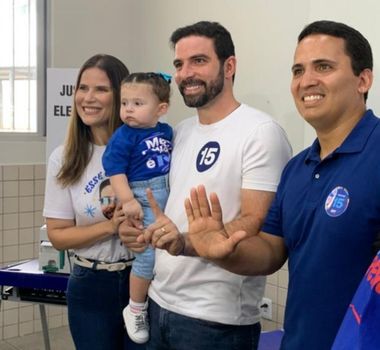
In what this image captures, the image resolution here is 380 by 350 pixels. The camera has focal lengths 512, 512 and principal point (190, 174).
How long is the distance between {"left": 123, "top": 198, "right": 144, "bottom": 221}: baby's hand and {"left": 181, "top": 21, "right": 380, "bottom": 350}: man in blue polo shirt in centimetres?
39

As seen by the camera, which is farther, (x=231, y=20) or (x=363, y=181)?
(x=231, y=20)

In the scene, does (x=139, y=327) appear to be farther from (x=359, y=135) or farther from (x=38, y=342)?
(x=38, y=342)

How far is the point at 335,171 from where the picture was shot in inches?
→ 49.5

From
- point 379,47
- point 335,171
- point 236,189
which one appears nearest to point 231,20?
point 379,47

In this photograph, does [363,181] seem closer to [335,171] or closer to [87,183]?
[335,171]

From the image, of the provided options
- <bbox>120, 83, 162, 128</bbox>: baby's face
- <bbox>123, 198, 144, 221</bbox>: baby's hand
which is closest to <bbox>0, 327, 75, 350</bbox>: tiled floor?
<bbox>123, 198, 144, 221</bbox>: baby's hand

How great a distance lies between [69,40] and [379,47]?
95.1 inches

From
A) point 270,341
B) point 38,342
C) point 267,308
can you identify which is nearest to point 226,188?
point 270,341

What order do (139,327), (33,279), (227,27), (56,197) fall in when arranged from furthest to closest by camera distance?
(227,27)
(33,279)
(56,197)
(139,327)

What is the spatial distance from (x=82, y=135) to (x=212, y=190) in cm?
66

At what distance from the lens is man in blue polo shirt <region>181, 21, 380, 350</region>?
3.85 ft

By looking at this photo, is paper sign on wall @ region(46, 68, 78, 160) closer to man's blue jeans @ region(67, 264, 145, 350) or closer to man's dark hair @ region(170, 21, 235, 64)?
man's blue jeans @ region(67, 264, 145, 350)

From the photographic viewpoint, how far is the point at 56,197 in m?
1.93

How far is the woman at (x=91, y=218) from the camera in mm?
1832
